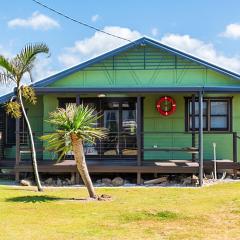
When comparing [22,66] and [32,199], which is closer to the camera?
[32,199]

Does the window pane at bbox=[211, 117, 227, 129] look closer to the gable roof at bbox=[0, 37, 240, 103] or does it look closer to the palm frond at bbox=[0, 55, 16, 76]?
the gable roof at bbox=[0, 37, 240, 103]

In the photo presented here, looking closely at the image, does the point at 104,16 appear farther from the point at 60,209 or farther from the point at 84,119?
the point at 60,209

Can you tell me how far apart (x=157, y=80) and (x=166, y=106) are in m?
1.05

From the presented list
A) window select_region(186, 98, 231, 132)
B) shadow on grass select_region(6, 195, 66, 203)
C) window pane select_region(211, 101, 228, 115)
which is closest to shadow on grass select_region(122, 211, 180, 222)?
shadow on grass select_region(6, 195, 66, 203)

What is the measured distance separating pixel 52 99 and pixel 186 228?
1076 cm

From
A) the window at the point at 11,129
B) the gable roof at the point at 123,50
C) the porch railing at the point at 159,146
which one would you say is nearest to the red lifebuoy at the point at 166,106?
the porch railing at the point at 159,146

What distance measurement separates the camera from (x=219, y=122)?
1884 cm

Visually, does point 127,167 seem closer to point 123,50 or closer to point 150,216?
point 123,50

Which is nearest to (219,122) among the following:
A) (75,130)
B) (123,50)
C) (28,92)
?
(123,50)

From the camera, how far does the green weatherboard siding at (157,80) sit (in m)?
18.7

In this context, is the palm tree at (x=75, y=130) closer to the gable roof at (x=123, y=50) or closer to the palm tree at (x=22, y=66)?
the palm tree at (x=22, y=66)

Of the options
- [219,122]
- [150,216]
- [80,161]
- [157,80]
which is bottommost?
[150,216]

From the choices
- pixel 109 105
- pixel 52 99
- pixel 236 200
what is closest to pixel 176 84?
pixel 109 105

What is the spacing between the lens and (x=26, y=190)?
14547 millimetres
